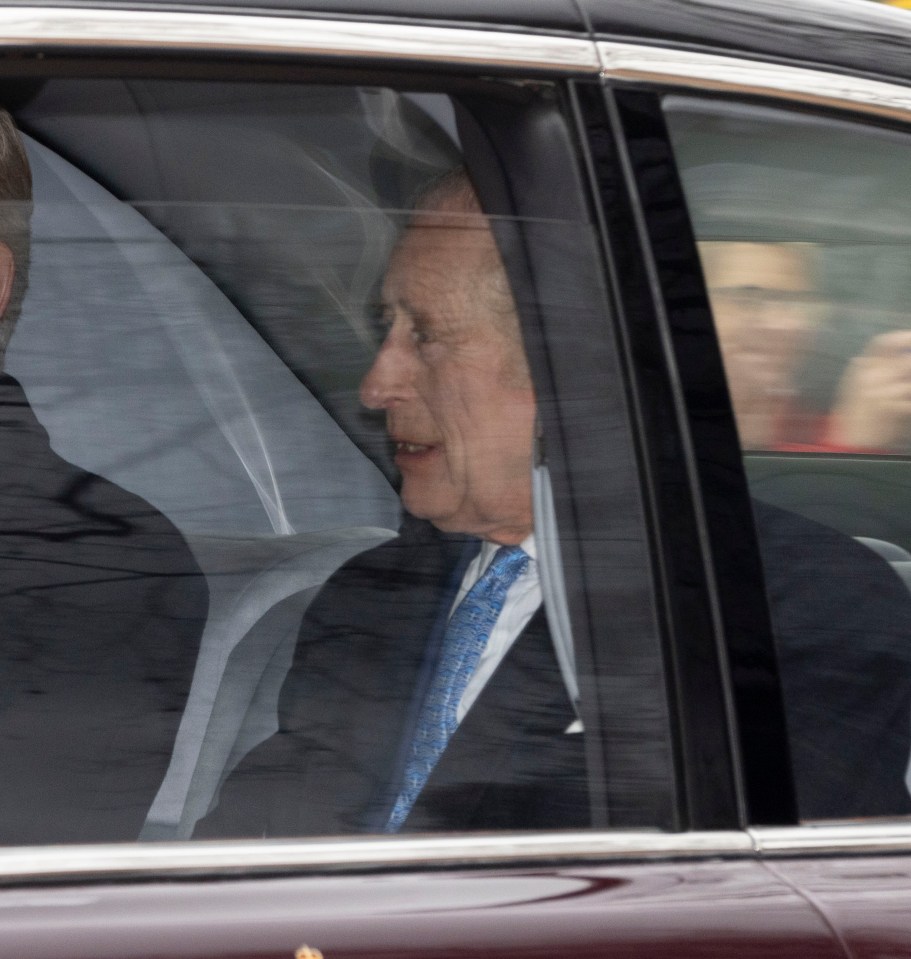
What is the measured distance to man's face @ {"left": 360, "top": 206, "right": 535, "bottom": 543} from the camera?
1328 mm

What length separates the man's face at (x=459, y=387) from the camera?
1.33 metres

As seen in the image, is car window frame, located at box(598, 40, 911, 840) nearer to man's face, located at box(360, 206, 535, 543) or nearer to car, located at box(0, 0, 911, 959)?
car, located at box(0, 0, 911, 959)

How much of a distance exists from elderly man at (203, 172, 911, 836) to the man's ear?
346 millimetres

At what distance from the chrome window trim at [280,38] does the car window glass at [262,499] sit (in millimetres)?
53

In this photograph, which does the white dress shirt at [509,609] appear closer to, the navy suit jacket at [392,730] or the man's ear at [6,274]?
the navy suit jacket at [392,730]

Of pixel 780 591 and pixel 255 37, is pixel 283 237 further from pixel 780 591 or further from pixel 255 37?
pixel 780 591

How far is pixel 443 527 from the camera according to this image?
4.37 feet

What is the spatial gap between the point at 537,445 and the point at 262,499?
10.0 inches

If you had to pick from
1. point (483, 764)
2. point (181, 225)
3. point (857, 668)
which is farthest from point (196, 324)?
point (857, 668)

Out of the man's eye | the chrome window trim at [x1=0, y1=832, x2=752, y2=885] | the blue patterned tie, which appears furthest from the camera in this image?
the man's eye

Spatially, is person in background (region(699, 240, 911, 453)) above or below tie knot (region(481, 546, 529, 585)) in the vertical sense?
above

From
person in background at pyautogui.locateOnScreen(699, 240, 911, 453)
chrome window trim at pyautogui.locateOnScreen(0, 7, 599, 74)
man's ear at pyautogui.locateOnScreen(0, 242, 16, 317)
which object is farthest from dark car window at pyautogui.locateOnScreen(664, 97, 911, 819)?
man's ear at pyautogui.locateOnScreen(0, 242, 16, 317)

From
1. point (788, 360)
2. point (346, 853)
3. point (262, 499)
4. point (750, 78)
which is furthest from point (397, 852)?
point (750, 78)

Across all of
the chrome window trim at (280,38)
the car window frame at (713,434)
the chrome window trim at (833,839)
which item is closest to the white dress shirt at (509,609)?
the car window frame at (713,434)
